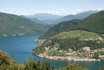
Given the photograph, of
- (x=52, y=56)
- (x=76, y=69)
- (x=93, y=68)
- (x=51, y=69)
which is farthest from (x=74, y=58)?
(x=51, y=69)

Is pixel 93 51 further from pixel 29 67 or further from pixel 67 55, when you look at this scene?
pixel 29 67

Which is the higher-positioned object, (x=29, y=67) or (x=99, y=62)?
(x=29, y=67)

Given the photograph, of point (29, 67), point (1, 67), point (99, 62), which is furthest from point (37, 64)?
point (99, 62)

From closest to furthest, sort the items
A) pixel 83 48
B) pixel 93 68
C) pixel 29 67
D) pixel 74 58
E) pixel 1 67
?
pixel 29 67, pixel 1 67, pixel 93 68, pixel 74 58, pixel 83 48

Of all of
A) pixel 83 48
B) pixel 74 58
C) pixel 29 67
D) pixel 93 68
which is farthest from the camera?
pixel 83 48

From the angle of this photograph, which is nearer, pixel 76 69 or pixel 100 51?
pixel 76 69

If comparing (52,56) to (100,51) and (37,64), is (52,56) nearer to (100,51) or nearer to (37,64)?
(100,51)

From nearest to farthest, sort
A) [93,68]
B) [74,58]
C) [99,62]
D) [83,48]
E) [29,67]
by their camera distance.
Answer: [29,67] → [93,68] → [99,62] → [74,58] → [83,48]

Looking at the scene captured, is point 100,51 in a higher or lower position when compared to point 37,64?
lower

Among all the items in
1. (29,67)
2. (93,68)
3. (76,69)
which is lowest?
(93,68)
